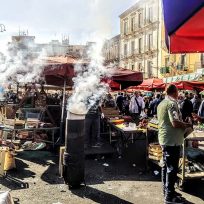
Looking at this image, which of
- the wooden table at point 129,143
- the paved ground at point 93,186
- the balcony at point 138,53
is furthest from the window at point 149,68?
the paved ground at point 93,186

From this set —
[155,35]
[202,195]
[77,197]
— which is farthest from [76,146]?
[155,35]

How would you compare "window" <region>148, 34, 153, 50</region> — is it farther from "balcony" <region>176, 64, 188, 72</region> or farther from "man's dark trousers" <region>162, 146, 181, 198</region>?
"man's dark trousers" <region>162, 146, 181, 198</region>

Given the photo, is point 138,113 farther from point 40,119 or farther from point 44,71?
point 44,71

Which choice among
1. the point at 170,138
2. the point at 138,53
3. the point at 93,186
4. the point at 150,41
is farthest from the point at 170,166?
the point at 138,53

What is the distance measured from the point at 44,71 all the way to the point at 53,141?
79.5 inches

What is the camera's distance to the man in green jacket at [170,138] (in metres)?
4.73

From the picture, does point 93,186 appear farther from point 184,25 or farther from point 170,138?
point 184,25

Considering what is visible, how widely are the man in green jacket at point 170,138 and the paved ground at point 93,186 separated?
409mm

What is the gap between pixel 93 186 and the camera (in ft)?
18.9

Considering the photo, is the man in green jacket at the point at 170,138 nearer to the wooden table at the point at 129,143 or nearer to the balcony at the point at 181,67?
the wooden table at the point at 129,143

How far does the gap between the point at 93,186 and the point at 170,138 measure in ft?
5.86

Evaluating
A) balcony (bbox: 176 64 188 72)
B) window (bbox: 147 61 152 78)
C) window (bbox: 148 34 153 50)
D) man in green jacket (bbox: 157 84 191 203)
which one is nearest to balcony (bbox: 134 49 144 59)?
window (bbox: 148 34 153 50)

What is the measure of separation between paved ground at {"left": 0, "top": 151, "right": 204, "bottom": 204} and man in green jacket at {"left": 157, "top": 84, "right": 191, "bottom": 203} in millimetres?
409

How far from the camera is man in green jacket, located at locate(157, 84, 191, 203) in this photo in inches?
186
